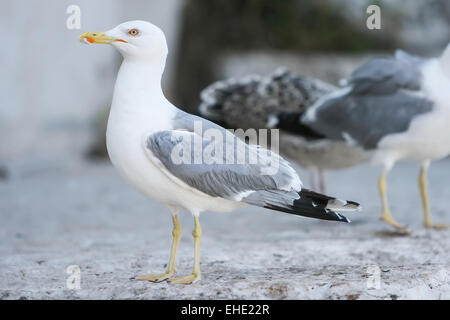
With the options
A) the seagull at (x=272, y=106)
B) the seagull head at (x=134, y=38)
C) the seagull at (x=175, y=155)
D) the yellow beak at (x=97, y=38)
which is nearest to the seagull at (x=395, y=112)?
the seagull at (x=272, y=106)

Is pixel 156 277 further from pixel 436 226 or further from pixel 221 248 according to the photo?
pixel 436 226

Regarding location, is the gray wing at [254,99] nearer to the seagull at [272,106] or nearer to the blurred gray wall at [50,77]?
the seagull at [272,106]

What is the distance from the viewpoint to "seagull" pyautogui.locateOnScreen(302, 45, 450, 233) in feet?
14.1

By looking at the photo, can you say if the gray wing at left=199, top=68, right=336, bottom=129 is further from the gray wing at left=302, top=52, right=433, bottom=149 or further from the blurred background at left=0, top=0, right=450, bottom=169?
the blurred background at left=0, top=0, right=450, bottom=169

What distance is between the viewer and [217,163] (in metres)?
2.91

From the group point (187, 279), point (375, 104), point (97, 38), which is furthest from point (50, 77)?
point (187, 279)

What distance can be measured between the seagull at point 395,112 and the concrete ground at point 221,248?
1.63ft

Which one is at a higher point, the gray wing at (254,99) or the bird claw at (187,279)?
the gray wing at (254,99)

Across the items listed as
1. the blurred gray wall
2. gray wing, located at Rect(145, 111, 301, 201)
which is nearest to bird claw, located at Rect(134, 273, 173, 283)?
gray wing, located at Rect(145, 111, 301, 201)

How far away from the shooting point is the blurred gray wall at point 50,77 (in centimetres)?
773

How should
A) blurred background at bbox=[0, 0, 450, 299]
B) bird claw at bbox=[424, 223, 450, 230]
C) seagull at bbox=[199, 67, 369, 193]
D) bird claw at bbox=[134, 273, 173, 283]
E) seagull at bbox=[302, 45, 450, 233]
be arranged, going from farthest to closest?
seagull at bbox=[199, 67, 369, 193] → bird claw at bbox=[424, 223, 450, 230] → seagull at bbox=[302, 45, 450, 233] → blurred background at bbox=[0, 0, 450, 299] → bird claw at bbox=[134, 273, 173, 283]

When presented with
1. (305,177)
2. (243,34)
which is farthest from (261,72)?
(305,177)

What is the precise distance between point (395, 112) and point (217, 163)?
72.6 inches

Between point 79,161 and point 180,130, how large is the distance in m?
5.60
